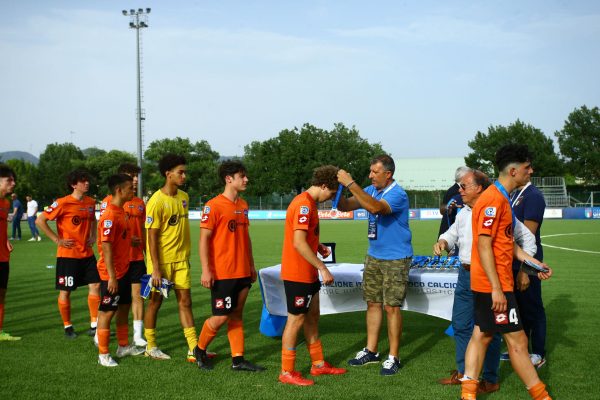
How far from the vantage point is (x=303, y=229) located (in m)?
5.41

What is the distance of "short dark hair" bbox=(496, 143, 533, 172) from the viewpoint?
4602 millimetres

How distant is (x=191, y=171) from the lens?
80.5 metres

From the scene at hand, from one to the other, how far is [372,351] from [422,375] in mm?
646

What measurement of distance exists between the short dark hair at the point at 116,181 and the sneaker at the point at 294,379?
2.72 m

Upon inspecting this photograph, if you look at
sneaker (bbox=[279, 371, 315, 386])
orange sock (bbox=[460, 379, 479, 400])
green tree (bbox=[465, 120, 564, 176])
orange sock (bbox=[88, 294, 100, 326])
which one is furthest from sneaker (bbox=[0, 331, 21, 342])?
green tree (bbox=[465, 120, 564, 176])

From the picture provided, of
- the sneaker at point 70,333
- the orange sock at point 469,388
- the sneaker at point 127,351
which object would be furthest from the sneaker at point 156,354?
the orange sock at point 469,388

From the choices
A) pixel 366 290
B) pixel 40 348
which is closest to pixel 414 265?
pixel 366 290

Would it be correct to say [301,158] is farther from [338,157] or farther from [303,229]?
[303,229]

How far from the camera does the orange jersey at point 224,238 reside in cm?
586

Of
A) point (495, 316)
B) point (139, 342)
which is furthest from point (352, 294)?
point (495, 316)

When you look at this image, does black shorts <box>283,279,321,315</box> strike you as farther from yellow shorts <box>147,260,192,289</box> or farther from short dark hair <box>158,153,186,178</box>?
short dark hair <box>158,153,186,178</box>

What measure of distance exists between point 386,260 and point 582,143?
79.0 metres

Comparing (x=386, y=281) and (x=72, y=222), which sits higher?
(x=72, y=222)

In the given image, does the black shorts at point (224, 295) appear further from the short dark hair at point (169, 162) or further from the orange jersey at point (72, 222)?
the orange jersey at point (72, 222)
